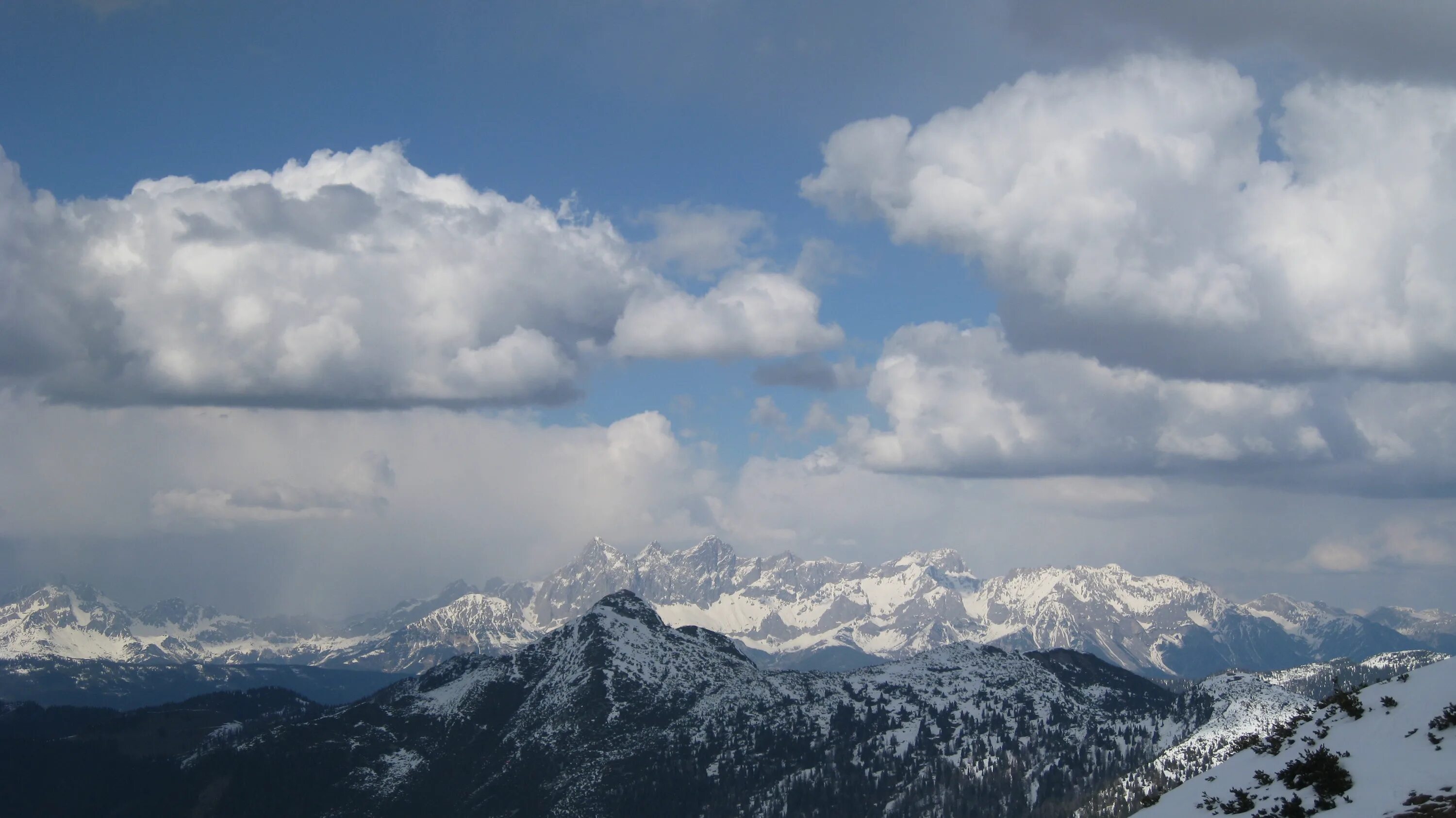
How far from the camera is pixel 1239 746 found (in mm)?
79375

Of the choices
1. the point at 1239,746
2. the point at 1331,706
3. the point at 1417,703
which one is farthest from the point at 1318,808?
the point at 1239,746

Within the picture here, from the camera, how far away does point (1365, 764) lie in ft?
194

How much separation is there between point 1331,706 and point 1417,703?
24.9ft

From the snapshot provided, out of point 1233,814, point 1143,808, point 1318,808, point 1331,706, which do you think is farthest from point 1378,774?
point 1143,808

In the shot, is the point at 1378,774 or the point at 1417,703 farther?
the point at 1417,703

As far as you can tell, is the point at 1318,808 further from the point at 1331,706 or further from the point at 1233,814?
the point at 1331,706

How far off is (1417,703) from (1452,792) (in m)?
11.9

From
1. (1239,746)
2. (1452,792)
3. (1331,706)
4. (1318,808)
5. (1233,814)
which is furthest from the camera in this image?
(1239,746)

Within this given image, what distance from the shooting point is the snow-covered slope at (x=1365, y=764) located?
54188mm

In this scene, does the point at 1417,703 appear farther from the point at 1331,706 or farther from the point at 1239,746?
the point at 1239,746

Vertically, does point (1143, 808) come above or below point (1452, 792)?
below

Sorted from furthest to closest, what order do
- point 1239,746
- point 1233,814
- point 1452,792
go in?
point 1239,746 < point 1233,814 < point 1452,792

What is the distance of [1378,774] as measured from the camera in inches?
2255

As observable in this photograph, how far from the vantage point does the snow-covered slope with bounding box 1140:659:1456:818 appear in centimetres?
5419
